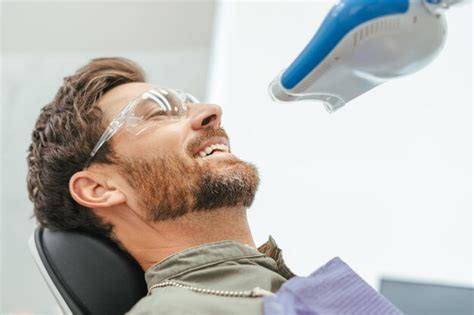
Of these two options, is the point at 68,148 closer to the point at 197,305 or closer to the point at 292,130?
the point at 197,305

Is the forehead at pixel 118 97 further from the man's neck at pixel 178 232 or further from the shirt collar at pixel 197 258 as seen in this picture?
the shirt collar at pixel 197 258

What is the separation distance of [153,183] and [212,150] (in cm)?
15

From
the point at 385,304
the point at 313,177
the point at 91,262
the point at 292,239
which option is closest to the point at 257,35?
the point at 313,177

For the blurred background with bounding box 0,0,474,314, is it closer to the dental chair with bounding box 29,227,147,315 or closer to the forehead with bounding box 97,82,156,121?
the forehead with bounding box 97,82,156,121

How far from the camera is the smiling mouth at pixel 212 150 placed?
1.22 metres

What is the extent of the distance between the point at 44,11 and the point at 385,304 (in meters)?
1.79

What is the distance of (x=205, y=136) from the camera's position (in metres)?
1.24

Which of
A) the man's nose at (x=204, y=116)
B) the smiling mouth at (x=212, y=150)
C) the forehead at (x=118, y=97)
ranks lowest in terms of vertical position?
the smiling mouth at (x=212, y=150)

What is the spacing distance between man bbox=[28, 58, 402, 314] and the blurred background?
613 mm

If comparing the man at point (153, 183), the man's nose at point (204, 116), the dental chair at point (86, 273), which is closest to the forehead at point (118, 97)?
the man at point (153, 183)

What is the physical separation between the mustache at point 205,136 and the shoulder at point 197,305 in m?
0.34

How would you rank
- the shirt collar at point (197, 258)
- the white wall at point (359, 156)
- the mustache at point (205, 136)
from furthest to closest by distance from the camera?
the white wall at point (359, 156), the mustache at point (205, 136), the shirt collar at point (197, 258)

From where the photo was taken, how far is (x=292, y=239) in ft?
6.06

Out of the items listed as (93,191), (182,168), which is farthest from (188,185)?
(93,191)
